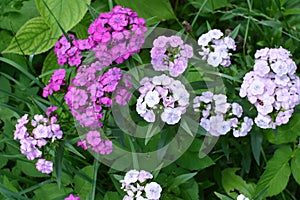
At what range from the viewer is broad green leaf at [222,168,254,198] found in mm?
1612

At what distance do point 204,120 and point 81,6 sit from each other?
603mm

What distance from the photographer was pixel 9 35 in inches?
82.4

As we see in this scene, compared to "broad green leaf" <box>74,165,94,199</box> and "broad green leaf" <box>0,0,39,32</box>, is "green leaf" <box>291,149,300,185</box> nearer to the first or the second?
"broad green leaf" <box>74,165,94,199</box>

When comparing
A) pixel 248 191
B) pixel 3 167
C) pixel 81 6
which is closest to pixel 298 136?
pixel 248 191

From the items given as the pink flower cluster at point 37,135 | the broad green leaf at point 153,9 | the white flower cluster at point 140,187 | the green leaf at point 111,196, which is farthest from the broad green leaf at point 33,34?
the white flower cluster at point 140,187

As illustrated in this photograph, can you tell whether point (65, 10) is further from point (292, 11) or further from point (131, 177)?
point (292, 11)

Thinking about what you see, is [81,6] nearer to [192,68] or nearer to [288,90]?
[192,68]

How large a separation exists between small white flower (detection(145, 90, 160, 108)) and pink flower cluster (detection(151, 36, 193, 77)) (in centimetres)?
12

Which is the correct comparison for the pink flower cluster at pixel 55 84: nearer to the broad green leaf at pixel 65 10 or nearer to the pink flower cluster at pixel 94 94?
the pink flower cluster at pixel 94 94

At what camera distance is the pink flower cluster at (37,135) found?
1.32 meters

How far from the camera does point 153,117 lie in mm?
1293

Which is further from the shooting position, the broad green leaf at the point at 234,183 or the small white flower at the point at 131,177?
the broad green leaf at the point at 234,183

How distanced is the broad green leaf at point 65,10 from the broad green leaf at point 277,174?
759mm

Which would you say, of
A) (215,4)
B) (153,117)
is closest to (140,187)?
(153,117)
